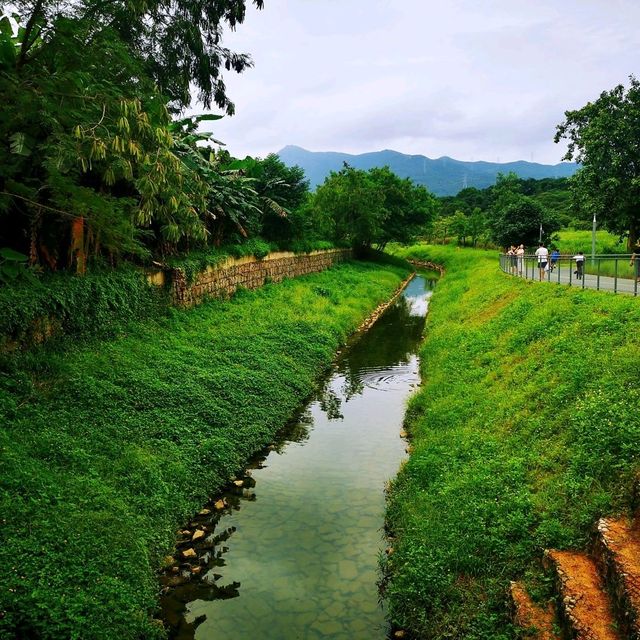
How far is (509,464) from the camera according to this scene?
27.3 feet

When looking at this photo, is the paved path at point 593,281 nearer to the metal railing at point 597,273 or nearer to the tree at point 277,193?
the metal railing at point 597,273

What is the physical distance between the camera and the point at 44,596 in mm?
5520

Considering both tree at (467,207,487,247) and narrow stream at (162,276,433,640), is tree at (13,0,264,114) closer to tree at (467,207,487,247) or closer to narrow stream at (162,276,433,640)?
narrow stream at (162,276,433,640)

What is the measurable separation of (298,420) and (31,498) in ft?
24.0

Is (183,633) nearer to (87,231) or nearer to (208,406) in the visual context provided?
(208,406)

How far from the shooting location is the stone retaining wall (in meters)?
17.4

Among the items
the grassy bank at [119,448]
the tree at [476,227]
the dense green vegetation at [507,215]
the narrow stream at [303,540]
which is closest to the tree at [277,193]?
the grassy bank at [119,448]

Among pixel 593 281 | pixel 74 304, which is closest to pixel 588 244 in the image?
pixel 593 281

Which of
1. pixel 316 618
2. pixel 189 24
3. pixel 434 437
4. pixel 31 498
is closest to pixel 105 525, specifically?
pixel 31 498

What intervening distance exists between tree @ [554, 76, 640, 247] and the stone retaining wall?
16.8 metres

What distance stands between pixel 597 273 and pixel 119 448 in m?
15.7

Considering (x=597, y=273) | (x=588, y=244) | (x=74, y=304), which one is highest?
(x=588, y=244)

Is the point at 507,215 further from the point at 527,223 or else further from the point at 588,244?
the point at 588,244

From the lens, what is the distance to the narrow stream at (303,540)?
656 cm
